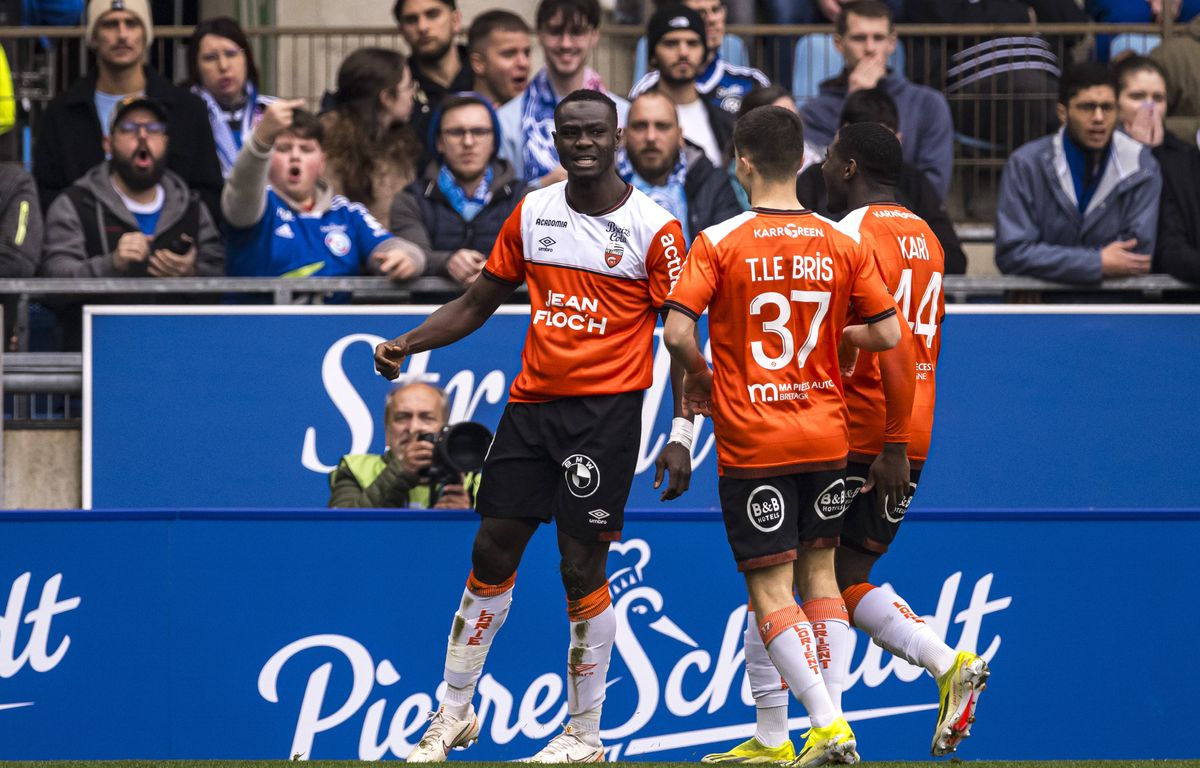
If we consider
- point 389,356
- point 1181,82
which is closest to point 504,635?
point 389,356

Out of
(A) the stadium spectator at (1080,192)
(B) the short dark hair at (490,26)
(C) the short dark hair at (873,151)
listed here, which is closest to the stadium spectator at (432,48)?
(B) the short dark hair at (490,26)

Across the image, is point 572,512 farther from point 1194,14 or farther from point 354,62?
point 1194,14

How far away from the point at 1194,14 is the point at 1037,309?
13.9ft

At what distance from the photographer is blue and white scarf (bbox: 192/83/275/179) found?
10336mm

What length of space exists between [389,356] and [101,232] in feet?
12.9

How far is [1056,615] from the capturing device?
7.76 meters

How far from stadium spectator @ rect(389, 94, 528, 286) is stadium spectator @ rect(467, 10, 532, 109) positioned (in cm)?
103

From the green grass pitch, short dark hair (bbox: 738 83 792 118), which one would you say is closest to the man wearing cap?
short dark hair (bbox: 738 83 792 118)

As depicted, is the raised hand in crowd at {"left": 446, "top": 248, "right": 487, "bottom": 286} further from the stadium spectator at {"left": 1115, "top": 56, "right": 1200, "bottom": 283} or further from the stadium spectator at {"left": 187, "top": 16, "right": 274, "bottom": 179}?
the stadium spectator at {"left": 1115, "top": 56, "right": 1200, "bottom": 283}

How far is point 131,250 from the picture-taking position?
9172mm

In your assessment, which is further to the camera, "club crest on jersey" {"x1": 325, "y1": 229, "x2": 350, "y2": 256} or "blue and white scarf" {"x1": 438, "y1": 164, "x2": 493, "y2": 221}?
"blue and white scarf" {"x1": 438, "y1": 164, "x2": 493, "y2": 221}

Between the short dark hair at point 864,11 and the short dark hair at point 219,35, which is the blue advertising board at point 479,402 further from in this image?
the short dark hair at point 864,11

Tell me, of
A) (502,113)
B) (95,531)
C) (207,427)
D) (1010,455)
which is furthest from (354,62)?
(1010,455)

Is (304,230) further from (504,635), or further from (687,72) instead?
(504,635)
